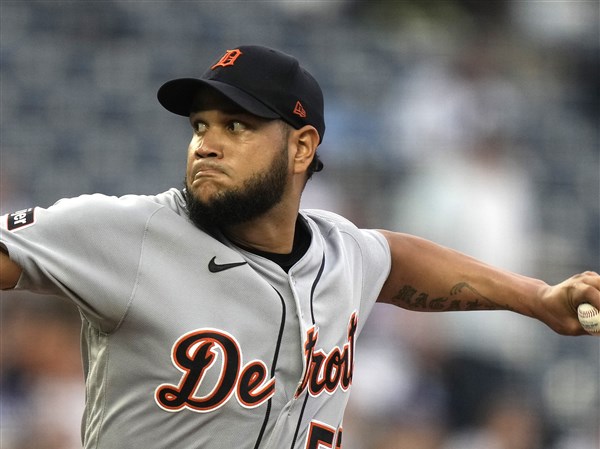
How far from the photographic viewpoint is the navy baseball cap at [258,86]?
223cm

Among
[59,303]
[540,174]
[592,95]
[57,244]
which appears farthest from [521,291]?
[592,95]

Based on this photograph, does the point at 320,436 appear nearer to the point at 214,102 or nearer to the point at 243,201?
the point at 243,201

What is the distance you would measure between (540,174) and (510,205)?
0.51 m

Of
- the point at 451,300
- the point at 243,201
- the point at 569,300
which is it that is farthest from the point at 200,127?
the point at 569,300

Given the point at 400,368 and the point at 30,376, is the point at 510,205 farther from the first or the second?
the point at 30,376

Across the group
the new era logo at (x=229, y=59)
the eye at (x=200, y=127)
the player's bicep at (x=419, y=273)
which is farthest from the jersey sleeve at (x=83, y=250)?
the player's bicep at (x=419, y=273)

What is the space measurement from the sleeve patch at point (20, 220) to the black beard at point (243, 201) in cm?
40

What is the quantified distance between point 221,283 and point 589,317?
0.94 meters

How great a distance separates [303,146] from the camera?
8.02ft

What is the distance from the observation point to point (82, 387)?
5.18 metres

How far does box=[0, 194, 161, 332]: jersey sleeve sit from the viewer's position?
74.8 inches

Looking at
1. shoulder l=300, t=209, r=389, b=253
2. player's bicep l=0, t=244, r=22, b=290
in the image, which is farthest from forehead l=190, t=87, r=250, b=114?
player's bicep l=0, t=244, r=22, b=290

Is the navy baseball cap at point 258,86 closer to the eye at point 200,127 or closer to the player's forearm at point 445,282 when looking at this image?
the eye at point 200,127

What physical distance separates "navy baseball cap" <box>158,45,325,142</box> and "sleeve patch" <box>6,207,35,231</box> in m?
0.49
